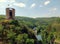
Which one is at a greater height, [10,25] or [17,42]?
[10,25]

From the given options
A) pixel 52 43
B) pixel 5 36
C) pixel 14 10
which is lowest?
pixel 52 43

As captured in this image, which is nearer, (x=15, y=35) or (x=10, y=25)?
(x=15, y=35)

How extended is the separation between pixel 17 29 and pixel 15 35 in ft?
6.32

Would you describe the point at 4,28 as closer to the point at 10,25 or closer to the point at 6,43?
the point at 10,25

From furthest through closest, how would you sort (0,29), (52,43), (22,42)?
(52,43) → (0,29) → (22,42)

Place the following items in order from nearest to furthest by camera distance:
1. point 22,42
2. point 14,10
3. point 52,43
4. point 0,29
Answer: point 22,42 → point 0,29 → point 14,10 → point 52,43

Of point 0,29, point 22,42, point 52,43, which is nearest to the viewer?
point 22,42

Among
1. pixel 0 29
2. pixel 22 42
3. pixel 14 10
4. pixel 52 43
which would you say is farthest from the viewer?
pixel 52 43

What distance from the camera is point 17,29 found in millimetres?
31797

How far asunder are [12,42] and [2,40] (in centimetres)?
177

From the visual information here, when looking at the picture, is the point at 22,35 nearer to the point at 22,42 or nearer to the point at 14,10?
the point at 22,42

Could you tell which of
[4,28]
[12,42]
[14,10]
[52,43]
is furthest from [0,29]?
[52,43]

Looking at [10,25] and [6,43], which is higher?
[10,25]

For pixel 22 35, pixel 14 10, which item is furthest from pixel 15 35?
pixel 14 10
